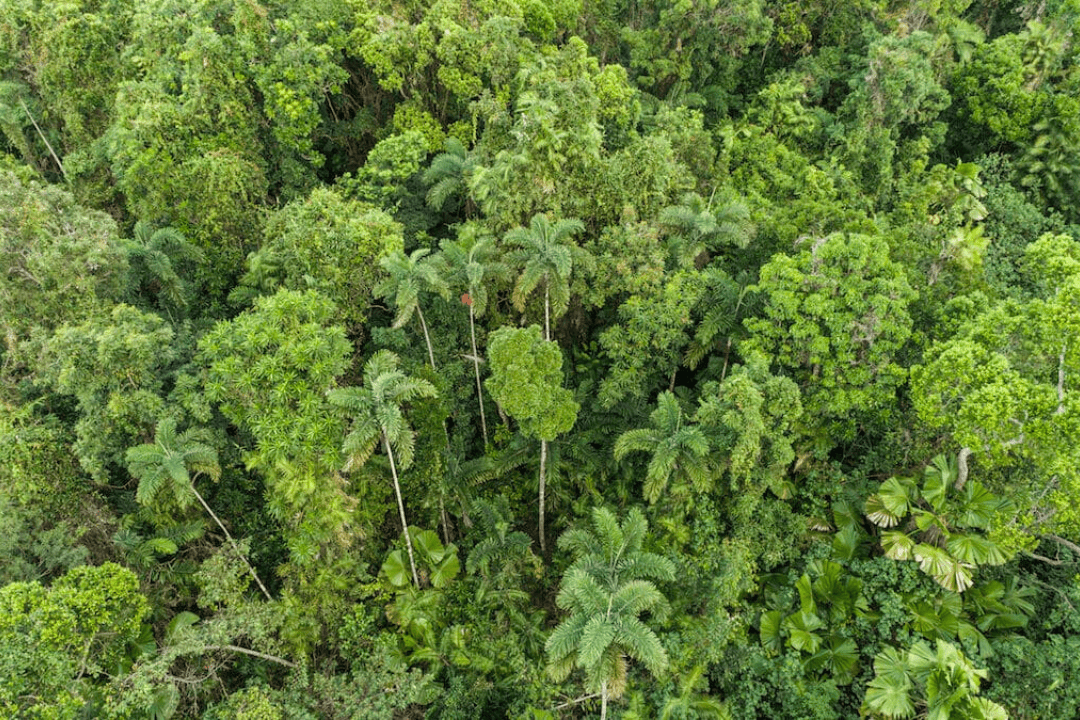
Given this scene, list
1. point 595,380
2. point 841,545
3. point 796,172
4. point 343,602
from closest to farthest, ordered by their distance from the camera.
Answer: point 343,602
point 841,545
point 595,380
point 796,172

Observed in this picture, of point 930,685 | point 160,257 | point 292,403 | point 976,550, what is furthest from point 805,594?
point 160,257

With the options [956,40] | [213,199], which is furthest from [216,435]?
[956,40]

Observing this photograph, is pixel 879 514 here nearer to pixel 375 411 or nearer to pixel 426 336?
pixel 375 411

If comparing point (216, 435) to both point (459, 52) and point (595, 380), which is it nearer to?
point (595, 380)

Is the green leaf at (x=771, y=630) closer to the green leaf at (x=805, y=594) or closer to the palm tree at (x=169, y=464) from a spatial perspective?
the green leaf at (x=805, y=594)

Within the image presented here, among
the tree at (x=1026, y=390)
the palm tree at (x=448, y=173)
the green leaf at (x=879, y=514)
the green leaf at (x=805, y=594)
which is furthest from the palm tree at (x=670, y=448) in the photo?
the palm tree at (x=448, y=173)
